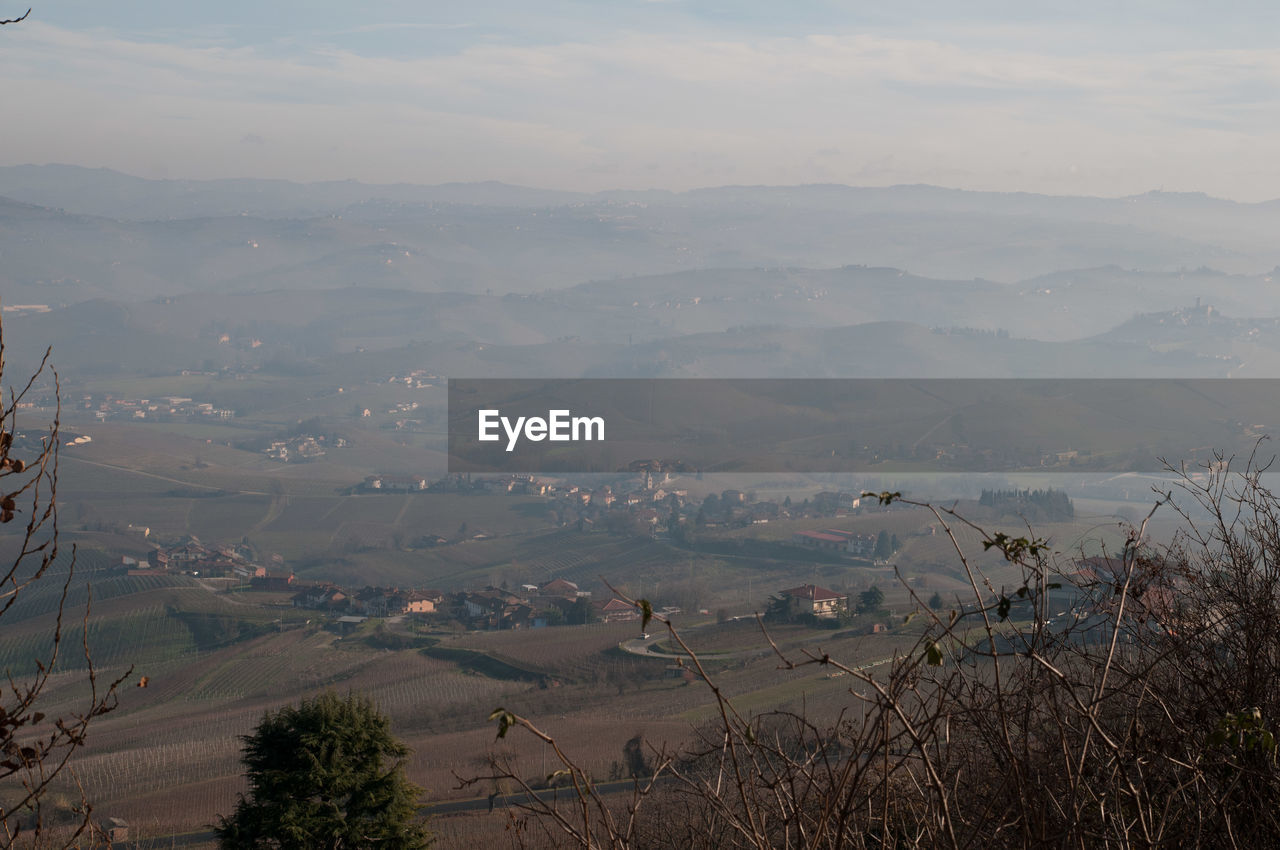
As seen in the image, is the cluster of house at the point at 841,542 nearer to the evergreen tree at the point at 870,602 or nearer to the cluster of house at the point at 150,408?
the evergreen tree at the point at 870,602

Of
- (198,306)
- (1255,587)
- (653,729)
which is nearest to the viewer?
(1255,587)

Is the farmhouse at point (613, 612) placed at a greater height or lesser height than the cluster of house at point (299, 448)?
lesser

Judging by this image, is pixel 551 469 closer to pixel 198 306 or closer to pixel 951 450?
pixel 951 450

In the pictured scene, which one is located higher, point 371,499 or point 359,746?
point 359,746

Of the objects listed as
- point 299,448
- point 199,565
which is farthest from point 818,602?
point 299,448

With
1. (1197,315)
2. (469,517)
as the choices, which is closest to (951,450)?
(469,517)

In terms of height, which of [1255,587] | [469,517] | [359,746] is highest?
[1255,587]
